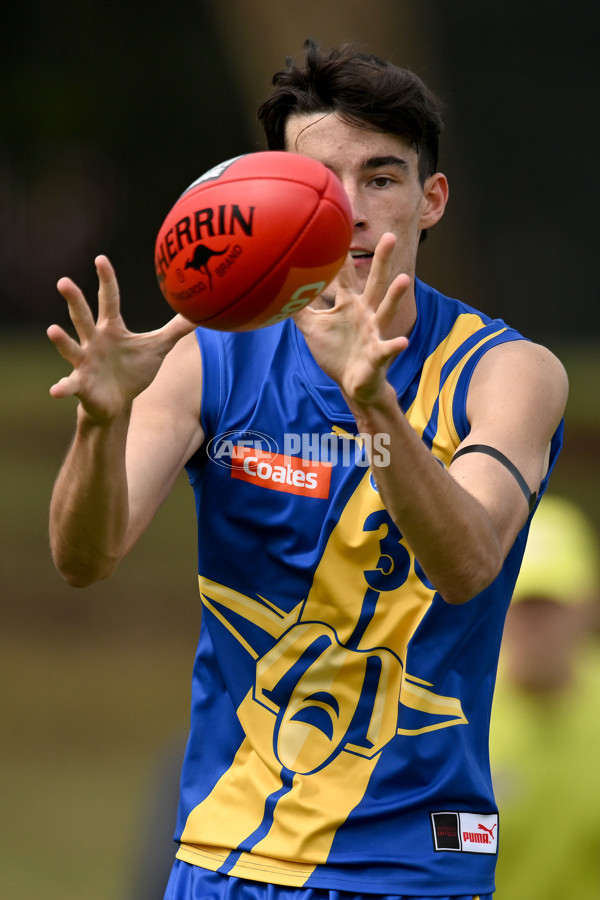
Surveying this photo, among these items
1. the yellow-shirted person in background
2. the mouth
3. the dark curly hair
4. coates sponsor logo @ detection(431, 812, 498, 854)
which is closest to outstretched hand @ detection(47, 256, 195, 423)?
the mouth

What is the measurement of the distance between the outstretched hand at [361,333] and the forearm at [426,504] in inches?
1.5

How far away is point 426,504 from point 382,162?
977 mm

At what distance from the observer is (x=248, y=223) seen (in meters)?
2.39

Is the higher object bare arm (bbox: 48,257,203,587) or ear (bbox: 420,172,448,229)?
ear (bbox: 420,172,448,229)

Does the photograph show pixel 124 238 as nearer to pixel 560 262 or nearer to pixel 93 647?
pixel 560 262

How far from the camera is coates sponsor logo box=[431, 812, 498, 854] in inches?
106

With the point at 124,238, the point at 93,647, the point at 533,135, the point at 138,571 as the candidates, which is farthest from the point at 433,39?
the point at 93,647

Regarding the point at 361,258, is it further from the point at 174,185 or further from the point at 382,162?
the point at 174,185

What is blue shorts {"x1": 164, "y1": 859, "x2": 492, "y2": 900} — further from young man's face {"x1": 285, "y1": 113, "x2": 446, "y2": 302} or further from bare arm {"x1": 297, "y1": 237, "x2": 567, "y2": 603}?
young man's face {"x1": 285, "y1": 113, "x2": 446, "y2": 302}

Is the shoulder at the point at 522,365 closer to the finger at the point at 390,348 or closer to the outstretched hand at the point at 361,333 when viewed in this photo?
the outstretched hand at the point at 361,333

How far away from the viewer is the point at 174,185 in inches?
635

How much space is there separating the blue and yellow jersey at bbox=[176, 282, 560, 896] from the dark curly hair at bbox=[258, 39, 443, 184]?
54 centimetres

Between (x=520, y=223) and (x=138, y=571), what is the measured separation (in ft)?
19.8

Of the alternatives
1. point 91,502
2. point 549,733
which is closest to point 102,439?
point 91,502
